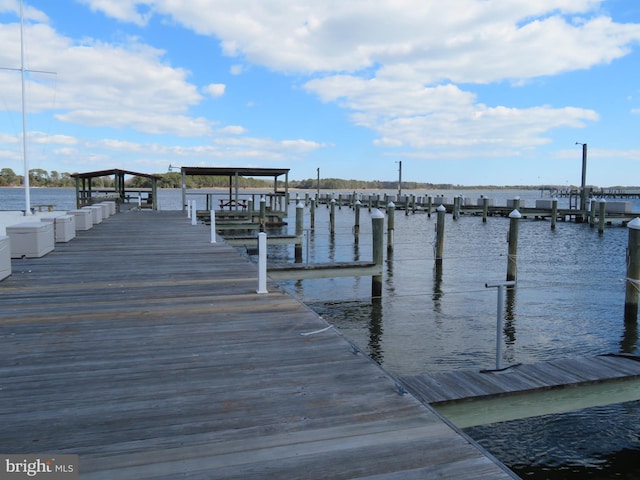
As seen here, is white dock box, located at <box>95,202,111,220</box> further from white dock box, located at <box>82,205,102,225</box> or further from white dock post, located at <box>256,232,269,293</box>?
white dock post, located at <box>256,232,269,293</box>

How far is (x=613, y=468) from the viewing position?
18.4 ft

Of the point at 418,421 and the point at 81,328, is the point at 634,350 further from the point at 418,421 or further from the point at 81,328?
the point at 81,328

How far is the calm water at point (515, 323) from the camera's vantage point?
603cm

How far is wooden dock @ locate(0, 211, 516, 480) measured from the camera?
271 cm

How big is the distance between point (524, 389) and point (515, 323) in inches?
291

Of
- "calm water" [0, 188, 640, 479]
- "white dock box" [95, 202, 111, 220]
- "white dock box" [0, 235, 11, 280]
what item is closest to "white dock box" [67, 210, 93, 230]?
"white dock box" [95, 202, 111, 220]

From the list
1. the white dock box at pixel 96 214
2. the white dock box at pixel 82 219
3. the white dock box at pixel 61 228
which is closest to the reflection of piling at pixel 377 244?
the white dock box at pixel 61 228

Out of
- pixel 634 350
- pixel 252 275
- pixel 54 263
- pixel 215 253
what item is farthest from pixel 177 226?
pixel 634 350

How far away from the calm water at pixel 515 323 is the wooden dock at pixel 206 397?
3.13 m

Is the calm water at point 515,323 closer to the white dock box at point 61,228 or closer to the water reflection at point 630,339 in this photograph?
the water reflection at point 630,339

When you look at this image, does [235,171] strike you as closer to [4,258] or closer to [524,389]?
[4,258]

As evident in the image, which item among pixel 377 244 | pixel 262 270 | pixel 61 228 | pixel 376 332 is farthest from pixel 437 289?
pixel 61 228

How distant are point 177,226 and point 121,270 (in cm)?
931

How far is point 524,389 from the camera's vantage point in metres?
4.61
